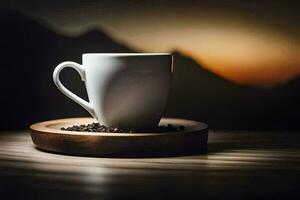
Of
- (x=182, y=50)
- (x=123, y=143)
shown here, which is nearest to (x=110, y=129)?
(x=123, y=143)

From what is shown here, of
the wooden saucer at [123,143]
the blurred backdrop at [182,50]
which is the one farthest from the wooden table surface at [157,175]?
the blurred backdrop at [182,50]

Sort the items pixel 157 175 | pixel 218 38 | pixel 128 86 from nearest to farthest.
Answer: pixel 157 175 → pixel 128 86 → pixel 218 38

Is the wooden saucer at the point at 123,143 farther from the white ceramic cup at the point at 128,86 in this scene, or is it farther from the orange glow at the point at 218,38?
the orange glow at the point at 218,38

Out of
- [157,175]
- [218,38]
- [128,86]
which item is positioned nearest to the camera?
[157,175]

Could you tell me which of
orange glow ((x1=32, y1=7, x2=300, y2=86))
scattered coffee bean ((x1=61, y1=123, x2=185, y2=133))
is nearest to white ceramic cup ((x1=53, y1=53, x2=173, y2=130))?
scattered coffee bean ((x1=61, y1=123, x2=185, y2=133))

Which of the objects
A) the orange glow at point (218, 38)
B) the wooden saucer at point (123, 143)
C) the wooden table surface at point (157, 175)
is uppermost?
the orange glow at point (218, 38)

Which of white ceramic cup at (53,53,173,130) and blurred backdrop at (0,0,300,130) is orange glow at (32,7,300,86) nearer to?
blurred backdrop at (0,0,300,130)

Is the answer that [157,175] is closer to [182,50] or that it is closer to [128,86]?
[128,86]
